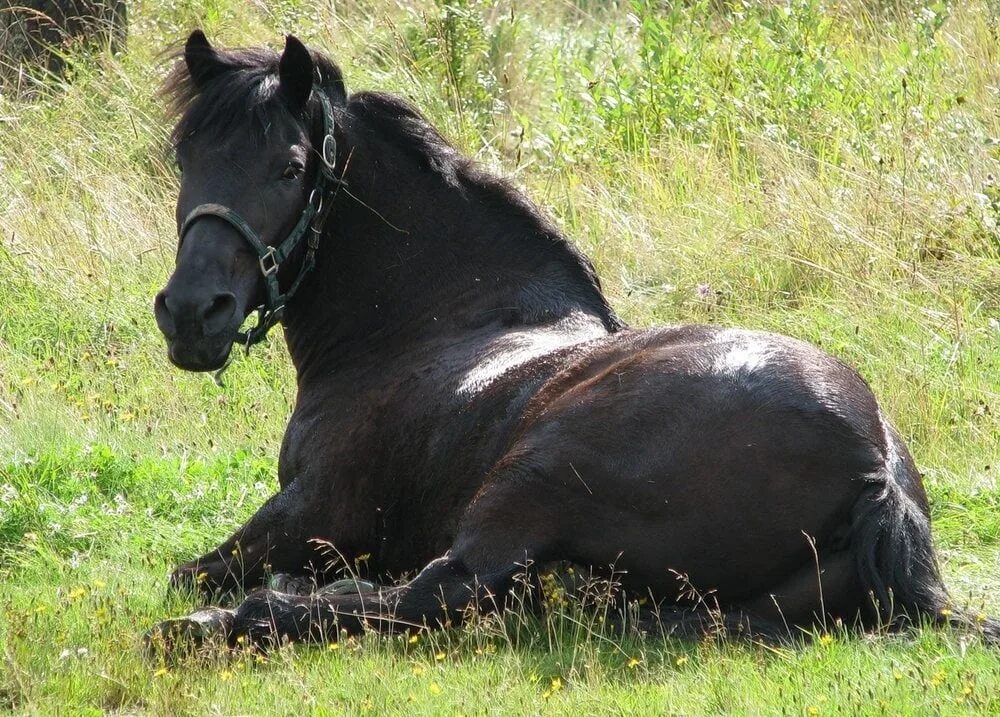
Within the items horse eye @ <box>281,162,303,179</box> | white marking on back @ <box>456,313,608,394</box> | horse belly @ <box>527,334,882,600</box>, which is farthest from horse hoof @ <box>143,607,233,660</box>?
horse eye @ <box>281,162,303,179</box>

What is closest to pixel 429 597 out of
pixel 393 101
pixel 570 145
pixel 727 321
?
pixel 393 101

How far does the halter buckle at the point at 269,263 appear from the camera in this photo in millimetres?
4906

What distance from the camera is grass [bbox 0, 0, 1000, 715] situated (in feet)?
12.5

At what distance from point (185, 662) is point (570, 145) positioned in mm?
7218

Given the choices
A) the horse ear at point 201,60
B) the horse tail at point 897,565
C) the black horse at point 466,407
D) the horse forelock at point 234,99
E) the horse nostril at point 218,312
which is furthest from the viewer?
the horse ear at point 201,60

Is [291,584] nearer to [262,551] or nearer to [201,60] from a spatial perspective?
[262,551]

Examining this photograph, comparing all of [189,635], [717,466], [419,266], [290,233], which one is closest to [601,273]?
[419,266]

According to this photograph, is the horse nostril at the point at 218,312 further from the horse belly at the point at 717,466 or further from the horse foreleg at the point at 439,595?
the horse belly at the point at 717,466

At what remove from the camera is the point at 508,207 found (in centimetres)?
555

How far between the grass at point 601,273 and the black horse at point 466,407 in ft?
0.81

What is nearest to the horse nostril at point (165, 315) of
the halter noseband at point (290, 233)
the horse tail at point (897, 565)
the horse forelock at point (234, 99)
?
the halter noseband at point (290, 233)

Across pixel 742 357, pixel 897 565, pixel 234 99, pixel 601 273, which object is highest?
pixel 234 99

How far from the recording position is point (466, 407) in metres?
4.92

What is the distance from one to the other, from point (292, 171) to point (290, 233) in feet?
0.77
